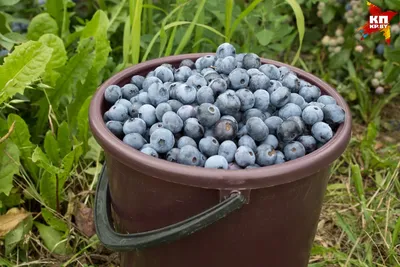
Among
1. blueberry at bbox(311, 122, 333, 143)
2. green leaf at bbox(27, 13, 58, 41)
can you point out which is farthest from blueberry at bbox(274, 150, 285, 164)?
green leaf at bbox(27, 13, 58, 41)

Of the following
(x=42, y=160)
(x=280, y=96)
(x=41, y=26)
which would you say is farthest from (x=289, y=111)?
(x=41, y=26)

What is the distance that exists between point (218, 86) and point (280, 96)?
0.15m

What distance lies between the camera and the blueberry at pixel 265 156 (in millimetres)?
1131

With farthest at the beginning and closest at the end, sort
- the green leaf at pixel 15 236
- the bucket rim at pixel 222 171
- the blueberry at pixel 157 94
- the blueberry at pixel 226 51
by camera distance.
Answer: the green leaf at pixel 15 236, the blueberry at pixel 226 51, the blueberry at pixel 157 94, the bucket rim at pixel 222 171

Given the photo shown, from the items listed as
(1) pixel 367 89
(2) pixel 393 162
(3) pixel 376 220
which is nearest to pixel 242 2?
(1) pixel 367 89

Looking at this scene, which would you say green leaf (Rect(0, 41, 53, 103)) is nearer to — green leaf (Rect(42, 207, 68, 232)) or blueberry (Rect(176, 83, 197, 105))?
green leaf (Rect(42, 207, 68, 232))

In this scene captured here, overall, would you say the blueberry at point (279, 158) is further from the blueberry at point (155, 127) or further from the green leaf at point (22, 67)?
the green leaf at point (22, 67)

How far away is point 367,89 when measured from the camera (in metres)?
2.42

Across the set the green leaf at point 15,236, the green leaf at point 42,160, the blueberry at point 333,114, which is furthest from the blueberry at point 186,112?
the green leaf at point 15,236

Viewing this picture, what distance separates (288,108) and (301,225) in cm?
27

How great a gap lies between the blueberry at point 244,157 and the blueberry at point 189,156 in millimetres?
82

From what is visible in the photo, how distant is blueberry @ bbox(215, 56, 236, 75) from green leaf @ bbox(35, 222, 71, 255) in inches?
30.1

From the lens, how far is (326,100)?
131cm

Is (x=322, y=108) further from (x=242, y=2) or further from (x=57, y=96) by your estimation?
(x=242, y=2)
